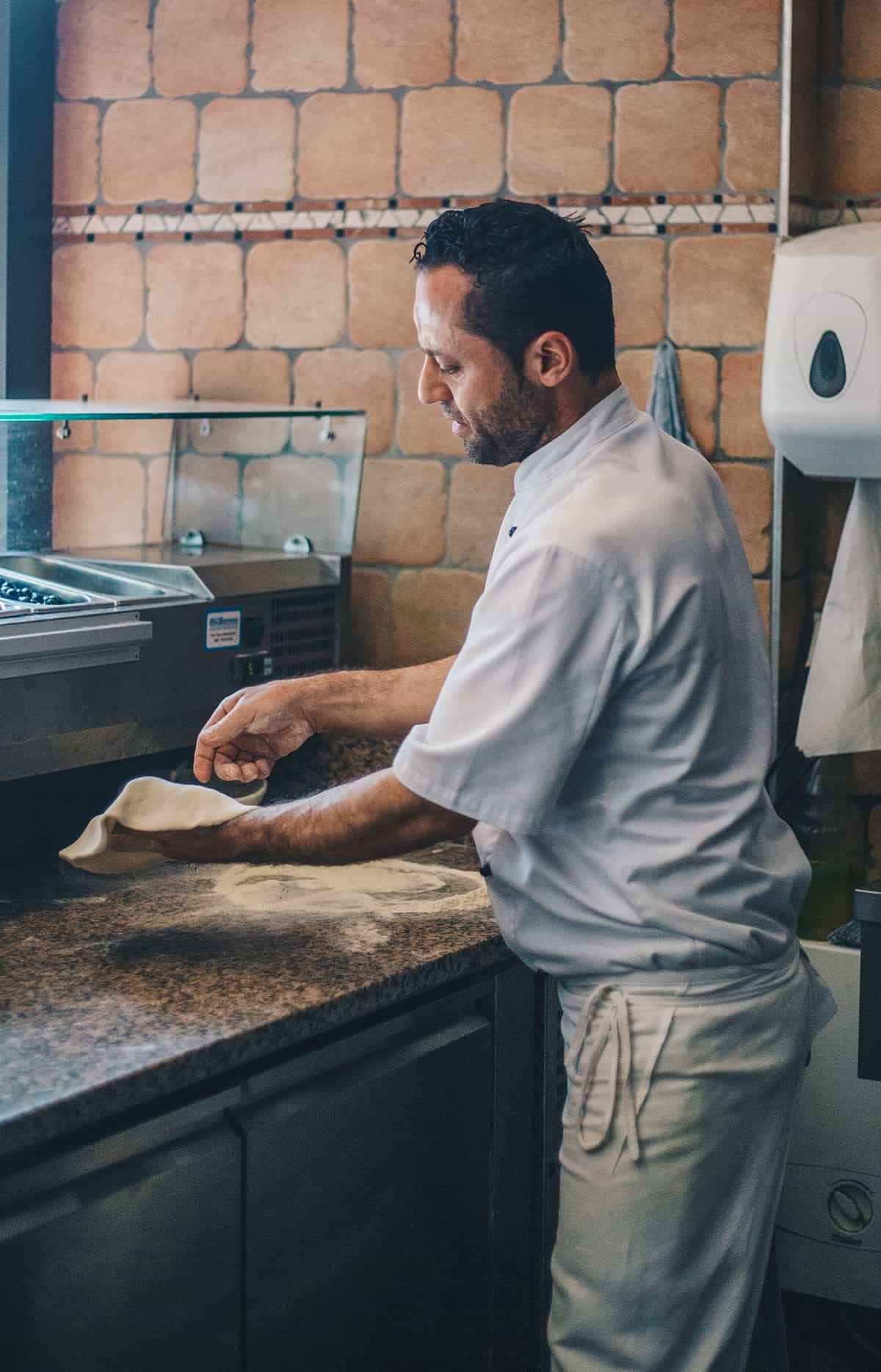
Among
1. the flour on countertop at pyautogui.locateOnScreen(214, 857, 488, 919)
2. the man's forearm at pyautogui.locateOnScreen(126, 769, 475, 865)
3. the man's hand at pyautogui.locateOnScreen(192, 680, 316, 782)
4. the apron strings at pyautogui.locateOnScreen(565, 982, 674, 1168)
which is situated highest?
the man's hand at pyautogui.locateOnScreen(192, 680, 316, 782)

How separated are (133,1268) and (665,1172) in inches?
19.4

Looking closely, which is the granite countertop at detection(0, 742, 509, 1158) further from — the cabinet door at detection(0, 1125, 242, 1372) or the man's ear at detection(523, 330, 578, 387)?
the man's ear at detection(523, 330, 578, 387)

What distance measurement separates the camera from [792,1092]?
4.90 feet

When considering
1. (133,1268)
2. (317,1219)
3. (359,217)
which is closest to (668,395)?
(359,217)

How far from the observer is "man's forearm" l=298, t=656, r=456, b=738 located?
1780 millimetres

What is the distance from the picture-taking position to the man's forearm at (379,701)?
178cm

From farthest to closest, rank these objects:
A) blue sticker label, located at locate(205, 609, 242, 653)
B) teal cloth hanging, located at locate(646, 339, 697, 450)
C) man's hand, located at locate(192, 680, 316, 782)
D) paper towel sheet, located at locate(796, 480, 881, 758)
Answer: teal cloth hanging, located at locate(646, 339, 697, 450) → paper towel sheet, located at locate(796, 480, 881, 758) → blue sticker label, located at locate(205, 609, 242, 653) → man's hand, located at locate(192, 680, 316, 782)

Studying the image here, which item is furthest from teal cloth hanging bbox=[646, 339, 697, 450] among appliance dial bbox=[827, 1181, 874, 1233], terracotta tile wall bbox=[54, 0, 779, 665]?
appliance dial bbox=[827, 1181, 874, 1233]

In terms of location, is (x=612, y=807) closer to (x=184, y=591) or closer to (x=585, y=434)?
(x=585, y=434)

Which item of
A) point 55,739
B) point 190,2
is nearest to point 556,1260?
point 55,739

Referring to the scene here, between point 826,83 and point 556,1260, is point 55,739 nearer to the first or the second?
point 556,1260

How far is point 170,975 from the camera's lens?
4.92 ft

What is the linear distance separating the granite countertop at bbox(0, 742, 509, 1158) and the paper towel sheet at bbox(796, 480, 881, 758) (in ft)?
2.05

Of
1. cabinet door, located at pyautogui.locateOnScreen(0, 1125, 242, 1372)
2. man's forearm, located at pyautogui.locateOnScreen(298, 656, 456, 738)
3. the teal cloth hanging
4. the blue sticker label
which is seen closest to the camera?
cabinet door, located at pyautogui.locateOnScreen(0, 1125, 242, 1372)
